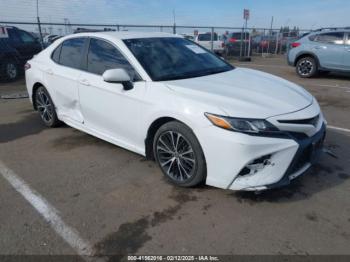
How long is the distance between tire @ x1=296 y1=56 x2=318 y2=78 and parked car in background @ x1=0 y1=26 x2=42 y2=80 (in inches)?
378

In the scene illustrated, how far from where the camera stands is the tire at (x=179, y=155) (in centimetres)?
304

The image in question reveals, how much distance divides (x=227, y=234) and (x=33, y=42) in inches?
454

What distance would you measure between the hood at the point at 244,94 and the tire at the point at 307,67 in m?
7.42

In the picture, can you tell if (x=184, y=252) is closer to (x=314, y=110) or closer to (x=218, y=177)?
(x=218, y=177)

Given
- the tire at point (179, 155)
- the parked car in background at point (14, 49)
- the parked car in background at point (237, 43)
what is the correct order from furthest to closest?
the parked car in background at point (237, 43) → the parked car in background at point (14, 49) → the tire at point (179, 155)

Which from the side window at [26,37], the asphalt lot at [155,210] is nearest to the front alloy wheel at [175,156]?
the asphalt lot at [155,210]

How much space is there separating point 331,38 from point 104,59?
8.73 metres

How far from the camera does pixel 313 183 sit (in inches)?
133

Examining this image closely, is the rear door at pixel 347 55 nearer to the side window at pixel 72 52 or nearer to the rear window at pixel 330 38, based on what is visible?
the rear window at pixel 330 38

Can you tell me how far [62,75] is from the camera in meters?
4.50

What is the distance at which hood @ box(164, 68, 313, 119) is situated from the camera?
113 inches

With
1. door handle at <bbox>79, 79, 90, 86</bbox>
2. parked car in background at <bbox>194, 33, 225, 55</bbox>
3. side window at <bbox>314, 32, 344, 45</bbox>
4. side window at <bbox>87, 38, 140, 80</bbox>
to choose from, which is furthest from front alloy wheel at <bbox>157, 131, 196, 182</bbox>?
parked car in background at <bbox>194, 33, 225, 55</bbox>

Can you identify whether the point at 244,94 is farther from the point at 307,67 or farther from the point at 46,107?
the point at 307,67

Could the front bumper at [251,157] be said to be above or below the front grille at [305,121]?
below
